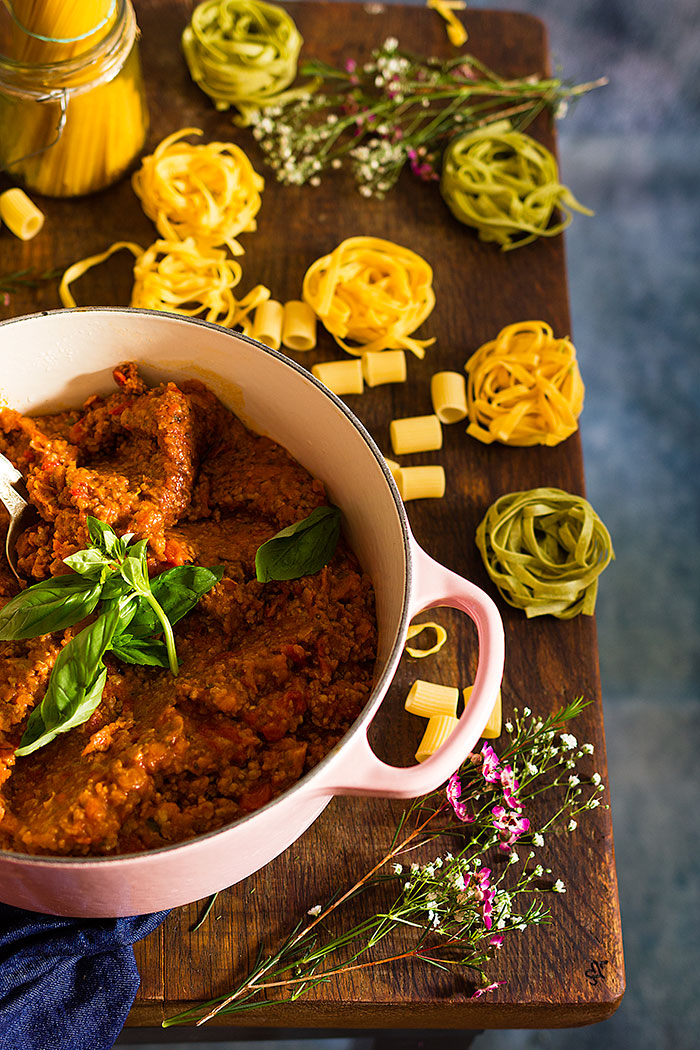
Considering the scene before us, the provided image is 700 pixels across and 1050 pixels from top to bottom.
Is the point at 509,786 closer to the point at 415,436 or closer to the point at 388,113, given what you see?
the point at 415,436

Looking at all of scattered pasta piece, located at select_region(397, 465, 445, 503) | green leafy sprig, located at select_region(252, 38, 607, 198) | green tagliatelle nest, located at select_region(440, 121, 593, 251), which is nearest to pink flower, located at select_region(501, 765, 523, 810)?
scattered pasta piece, located at select_region(397, 465, 445, 503)

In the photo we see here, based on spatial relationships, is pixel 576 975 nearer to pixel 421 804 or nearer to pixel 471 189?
pixel 421 804

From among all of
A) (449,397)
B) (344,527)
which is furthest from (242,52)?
(344,527)

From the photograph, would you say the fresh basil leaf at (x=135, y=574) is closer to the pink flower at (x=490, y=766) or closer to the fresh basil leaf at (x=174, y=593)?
the fresh basil leaf at (x=174, y=593)

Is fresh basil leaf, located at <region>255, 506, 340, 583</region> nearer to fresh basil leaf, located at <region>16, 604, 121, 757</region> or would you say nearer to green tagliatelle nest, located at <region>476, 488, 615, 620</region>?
fresh basil leaf, located at <region>16, 604, 121, 757</region>

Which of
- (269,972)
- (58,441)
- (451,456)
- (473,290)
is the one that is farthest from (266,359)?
(269,972)

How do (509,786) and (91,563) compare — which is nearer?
(91,563)

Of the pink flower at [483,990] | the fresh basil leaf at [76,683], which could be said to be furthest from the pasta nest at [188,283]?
the pink flower at [483,990]
